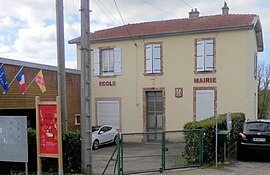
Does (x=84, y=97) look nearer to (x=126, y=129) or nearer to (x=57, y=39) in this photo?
(x=57, y=39)

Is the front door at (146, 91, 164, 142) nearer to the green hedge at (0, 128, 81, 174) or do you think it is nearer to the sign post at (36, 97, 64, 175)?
the green hedge at (0, 128, 81, 174)

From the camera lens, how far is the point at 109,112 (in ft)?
79.6

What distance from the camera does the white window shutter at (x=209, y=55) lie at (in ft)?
68.8

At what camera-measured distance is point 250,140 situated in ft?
43.4

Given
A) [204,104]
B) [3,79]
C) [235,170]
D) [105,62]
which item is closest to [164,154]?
[235,170]

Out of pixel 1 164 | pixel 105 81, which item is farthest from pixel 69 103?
pixel 1 164

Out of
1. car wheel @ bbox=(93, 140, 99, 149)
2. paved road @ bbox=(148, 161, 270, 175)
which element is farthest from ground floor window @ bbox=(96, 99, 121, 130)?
paved road @ bbox=(148, 161, 270, 175)

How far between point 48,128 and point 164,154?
3687 millimetres

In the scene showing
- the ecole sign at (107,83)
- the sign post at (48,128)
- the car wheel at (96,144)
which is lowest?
the car wheel at (96,144)

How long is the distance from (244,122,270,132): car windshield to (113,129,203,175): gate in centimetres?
300

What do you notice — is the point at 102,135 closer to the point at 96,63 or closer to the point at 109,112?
the point at 109,112

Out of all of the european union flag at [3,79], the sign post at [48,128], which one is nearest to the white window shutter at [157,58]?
the european union flag at [3,79]

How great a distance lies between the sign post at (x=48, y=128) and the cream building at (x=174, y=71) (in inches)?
538

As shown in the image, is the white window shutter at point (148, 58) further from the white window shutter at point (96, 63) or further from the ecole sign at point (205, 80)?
the white window shutter at point (96, 63)
